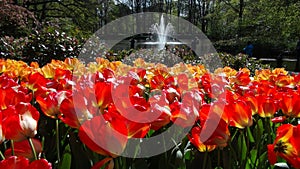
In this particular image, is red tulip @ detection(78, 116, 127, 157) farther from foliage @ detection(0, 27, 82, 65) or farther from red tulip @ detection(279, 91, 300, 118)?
foliage @ detection(0, 27, 82, 65)

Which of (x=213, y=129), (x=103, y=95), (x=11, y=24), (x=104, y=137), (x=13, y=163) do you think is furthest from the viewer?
(x=11, y=24)

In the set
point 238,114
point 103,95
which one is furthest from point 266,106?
point 103,95

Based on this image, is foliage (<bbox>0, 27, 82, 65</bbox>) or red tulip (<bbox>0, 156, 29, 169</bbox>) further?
foliage (<bbox>0, 27, 82, 65</bbox>)

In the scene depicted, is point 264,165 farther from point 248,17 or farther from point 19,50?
point 248,17

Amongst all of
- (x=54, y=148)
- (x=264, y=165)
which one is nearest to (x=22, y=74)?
(x=54, y=148)

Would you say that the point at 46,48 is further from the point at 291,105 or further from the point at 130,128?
the point at 130,128

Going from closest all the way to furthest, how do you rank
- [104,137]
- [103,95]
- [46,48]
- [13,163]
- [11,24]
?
[13,163] < [104,137] < [103,95] < [46,48] < [11,24]

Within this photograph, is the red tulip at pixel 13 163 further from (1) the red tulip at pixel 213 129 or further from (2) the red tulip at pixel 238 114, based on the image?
(2) the red tulip at pixel 238 114

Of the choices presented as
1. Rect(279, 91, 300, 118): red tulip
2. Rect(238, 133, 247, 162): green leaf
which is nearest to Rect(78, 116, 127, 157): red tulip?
Rect(238, 133, 247, 162): green leaf

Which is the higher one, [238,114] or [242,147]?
[238,114]

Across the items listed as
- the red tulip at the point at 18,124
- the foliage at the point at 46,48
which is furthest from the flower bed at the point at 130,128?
the foliage at the point at 46,48

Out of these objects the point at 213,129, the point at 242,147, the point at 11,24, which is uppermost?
the point at 11,24

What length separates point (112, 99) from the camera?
4.05 ft

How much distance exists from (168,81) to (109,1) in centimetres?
3204
